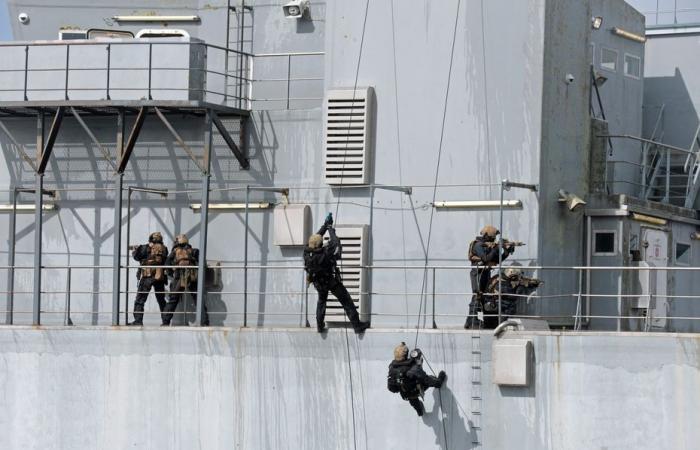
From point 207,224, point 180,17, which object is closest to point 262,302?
point 207,224

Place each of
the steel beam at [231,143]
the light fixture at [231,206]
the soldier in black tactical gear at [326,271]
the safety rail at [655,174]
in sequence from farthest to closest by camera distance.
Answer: the safety rail at [655,174] < the light fixture at [231,206] < the steel beam at [231,143] < the soldier in black tactical gear at [326,271]

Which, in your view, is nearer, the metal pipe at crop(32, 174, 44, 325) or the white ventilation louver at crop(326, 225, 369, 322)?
the white ventilation louver at crop(326, 225, 369, 322)

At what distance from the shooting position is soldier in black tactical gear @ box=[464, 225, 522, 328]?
19797 millimetres

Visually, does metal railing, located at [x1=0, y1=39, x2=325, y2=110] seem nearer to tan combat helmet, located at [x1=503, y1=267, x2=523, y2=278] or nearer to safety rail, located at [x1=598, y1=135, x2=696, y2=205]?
tan combat helmet, located at [x1=503, y1=267, x2=523, y2=278]

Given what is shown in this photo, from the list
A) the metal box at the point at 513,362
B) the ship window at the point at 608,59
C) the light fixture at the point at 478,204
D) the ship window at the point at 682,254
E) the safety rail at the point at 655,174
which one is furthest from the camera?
the ship window at the point at 608,59

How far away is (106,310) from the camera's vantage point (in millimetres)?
23188

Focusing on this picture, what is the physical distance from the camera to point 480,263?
1995cm

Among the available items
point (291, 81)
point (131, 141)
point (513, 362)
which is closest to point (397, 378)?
point (513, 362)

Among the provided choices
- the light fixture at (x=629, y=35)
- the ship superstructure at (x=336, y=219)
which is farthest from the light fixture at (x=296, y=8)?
the light fixture at (x=629, y=35)

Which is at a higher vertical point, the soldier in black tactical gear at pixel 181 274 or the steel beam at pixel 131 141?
the steel beam at pixel 131 141

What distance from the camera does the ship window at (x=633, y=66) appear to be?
26078mm

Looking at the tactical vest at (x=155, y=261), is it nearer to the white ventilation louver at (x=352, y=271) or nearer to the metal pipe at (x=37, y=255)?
the metal pipe at (x=37, y=255)

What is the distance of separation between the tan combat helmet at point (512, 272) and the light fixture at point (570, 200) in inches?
62.8

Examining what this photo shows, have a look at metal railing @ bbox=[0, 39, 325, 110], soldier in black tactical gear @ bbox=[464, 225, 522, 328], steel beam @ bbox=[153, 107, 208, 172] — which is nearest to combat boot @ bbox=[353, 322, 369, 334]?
soldier in black tactical gear @ bbox=[464, 225, 522, 328]
